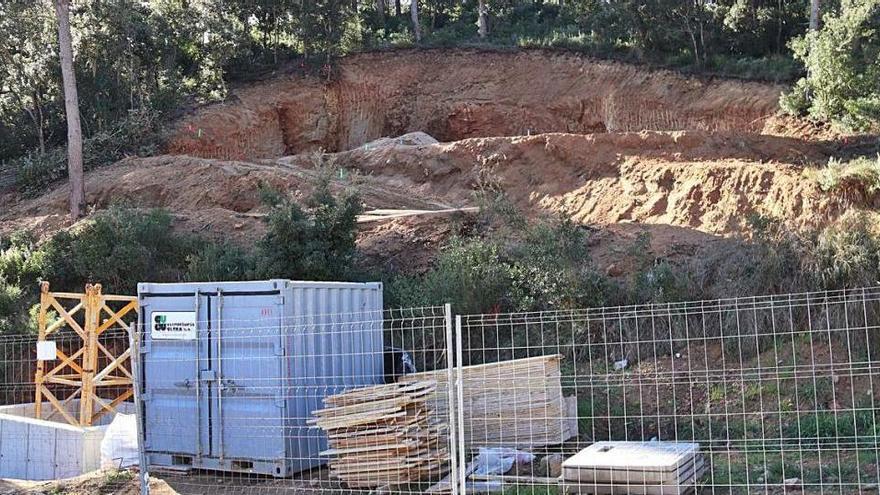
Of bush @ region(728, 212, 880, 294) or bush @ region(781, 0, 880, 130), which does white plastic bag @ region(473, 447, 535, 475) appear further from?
bush @ region(781, 0, 880, 130)

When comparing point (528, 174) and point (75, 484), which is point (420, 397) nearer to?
point (75, 484)

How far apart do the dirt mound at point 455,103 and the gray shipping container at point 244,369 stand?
20.7m

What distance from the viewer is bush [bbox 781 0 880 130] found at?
2347 centimetres

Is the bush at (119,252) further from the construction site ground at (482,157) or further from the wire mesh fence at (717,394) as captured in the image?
the wire mesh fence at (717,394)

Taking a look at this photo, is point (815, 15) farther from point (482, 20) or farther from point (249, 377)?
point (249, 377)

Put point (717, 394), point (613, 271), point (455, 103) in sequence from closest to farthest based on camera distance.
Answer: point (717, 394) → point (613, 271) → point (455, 103)

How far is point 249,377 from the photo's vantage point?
1122cm

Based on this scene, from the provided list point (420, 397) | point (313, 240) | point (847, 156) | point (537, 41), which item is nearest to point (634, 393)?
point (420, 397)

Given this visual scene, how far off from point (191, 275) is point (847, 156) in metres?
16.6

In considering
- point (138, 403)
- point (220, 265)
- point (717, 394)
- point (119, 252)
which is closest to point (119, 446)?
point (138, 403)

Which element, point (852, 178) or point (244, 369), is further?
point (852, 178)

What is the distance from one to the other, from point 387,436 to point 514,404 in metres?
1.78

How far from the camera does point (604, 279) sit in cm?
1519

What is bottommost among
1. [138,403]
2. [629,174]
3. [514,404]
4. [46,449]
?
[46,449]
